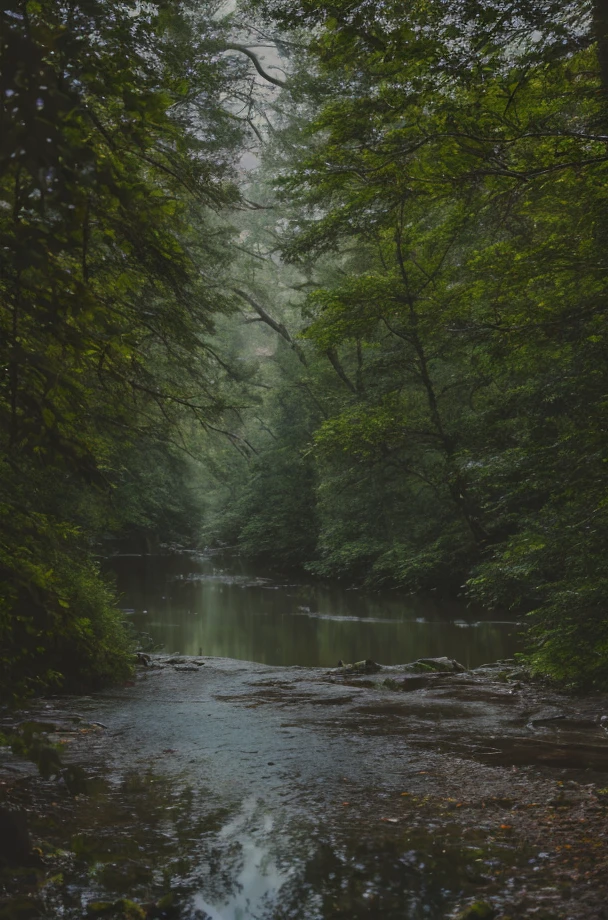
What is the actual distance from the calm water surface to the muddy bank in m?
5.99

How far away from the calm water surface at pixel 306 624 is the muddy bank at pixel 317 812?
599 cm

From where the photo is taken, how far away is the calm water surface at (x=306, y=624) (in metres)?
15.4

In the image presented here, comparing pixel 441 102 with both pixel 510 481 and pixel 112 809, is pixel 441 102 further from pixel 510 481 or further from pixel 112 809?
pixel 112 809

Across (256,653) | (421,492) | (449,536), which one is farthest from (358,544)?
(256,653)

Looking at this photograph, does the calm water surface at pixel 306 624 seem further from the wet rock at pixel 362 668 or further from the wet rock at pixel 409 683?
the wet rock at pixel 409 683

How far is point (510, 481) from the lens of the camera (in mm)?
10047

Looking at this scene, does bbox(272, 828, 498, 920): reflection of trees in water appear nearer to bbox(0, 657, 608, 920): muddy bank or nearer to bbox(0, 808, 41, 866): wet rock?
bbox(0, 657, 608, 920): muddy bank

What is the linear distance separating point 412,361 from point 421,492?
5981 millimetres

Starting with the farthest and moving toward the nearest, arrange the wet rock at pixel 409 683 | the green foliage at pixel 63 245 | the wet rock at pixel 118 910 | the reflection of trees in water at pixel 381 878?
the wet rock at pixel 409 683
the reflection of trees in water at pixel 381 878
the wet rock at pixel 118 910
the green foliage at pixel 63 245

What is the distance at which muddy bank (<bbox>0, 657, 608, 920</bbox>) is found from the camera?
10.9ft

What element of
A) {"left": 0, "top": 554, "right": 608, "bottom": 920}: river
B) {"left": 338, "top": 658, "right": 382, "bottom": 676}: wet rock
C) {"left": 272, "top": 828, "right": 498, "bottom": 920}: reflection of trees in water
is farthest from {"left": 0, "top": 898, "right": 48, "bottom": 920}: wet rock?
{"left": 338, "top": 658, "right": 382, "bottom": 676}: wet rock

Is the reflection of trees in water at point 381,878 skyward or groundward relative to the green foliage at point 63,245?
groundward

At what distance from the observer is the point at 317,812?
4.49 metres

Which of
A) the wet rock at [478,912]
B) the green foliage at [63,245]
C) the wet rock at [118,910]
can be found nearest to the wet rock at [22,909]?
the wet rock at [118,910]
